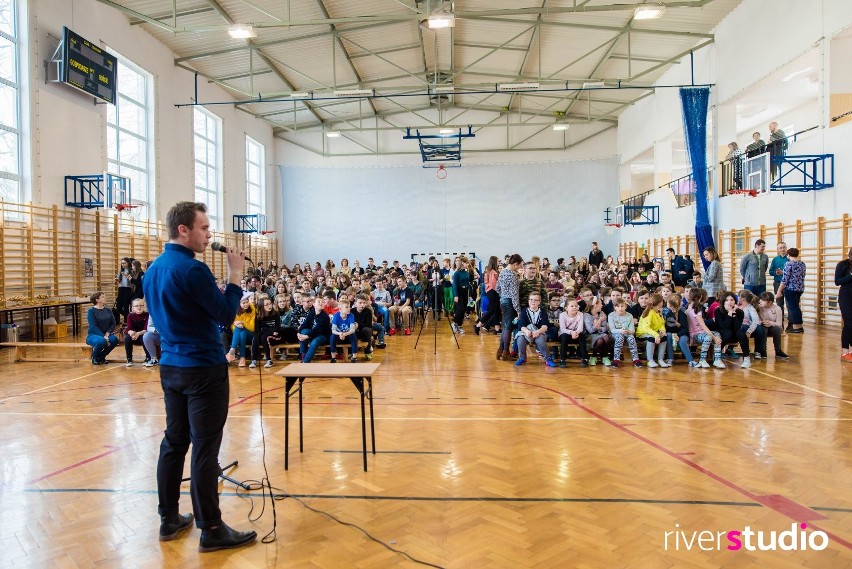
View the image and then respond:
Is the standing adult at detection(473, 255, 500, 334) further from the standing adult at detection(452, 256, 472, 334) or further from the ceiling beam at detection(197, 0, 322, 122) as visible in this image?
the ceiling beam at detection(197, 0, 322, 122)

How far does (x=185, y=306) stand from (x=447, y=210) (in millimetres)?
21008

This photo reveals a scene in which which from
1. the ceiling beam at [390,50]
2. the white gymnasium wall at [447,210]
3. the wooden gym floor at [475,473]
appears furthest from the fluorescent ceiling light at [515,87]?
the white gymnasium wall at [447,210]

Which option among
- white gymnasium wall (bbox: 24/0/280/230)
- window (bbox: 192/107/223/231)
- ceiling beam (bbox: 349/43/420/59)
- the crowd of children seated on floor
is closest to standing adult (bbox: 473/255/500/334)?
the crowd of children seated on floor

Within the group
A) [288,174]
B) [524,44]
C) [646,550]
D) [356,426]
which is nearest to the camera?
[646,550]

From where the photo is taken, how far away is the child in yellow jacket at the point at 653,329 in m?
7.51

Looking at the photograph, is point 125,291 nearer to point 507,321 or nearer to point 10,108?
point 10,108

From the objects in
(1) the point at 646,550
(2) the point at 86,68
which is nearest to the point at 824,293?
(1) the point at 646,550

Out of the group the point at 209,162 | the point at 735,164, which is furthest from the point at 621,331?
the point at 209,162

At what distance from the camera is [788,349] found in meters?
8.52

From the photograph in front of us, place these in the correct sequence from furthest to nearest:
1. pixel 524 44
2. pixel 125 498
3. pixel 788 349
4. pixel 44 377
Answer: pixel 524 44, pixel 788 349, pixel 44 377, pixel 125 498

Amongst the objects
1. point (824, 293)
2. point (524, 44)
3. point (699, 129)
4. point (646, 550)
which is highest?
point (524, 44)

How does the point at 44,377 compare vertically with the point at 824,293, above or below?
below

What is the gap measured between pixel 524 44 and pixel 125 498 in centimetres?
1548

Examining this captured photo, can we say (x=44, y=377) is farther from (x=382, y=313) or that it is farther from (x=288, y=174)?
(x=288, y=174)
